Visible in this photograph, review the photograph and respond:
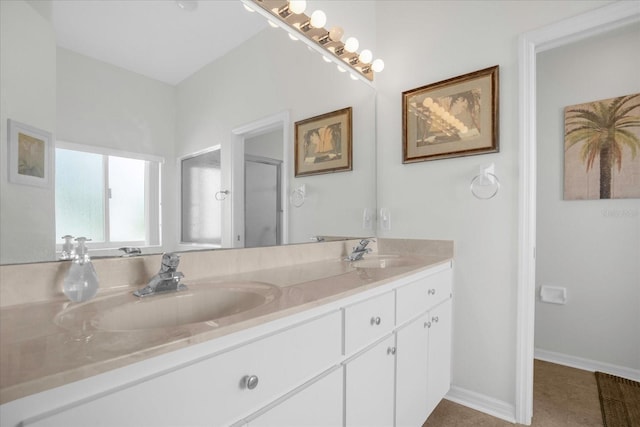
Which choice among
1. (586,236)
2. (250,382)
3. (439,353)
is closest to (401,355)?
(439,353)

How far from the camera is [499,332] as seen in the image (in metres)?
1.70

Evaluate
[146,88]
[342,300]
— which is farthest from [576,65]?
[146,88]

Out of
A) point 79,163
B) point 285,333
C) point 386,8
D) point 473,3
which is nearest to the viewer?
point 285,333

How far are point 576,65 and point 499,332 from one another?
1.98m

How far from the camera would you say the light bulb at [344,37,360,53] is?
1.88 metres

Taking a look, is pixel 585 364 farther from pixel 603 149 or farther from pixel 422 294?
pixel 422 294

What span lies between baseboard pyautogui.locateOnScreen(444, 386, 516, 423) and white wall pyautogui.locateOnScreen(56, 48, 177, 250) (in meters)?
1.73

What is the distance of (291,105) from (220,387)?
4.28ft

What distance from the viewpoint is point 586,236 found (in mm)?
2223

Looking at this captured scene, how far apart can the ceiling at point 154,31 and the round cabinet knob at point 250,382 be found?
967 mm

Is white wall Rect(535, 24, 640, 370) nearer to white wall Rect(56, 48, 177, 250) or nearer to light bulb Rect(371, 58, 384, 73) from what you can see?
light bulb Rect(371, 58, 384, 73)

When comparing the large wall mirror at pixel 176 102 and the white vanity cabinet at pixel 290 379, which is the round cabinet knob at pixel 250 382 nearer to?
the white vanity cabinet at pixel 290 379

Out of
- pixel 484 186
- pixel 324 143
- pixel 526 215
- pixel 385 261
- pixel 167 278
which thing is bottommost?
pixel 385 261

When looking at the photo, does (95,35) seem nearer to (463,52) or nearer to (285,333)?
(285,333)
